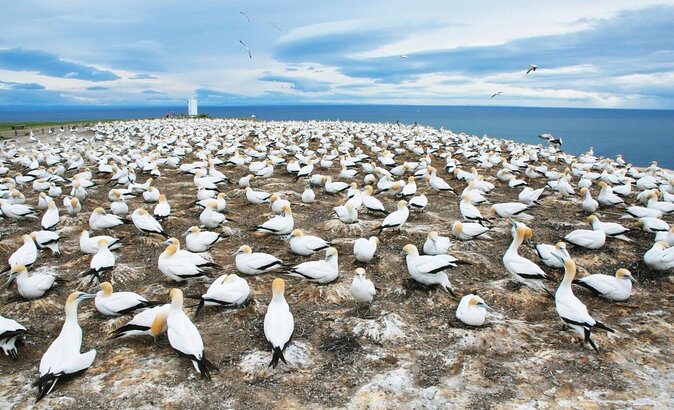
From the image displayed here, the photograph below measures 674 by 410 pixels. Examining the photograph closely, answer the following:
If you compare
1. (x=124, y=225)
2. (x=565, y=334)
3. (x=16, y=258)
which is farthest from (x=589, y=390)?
(x=124, y=225)

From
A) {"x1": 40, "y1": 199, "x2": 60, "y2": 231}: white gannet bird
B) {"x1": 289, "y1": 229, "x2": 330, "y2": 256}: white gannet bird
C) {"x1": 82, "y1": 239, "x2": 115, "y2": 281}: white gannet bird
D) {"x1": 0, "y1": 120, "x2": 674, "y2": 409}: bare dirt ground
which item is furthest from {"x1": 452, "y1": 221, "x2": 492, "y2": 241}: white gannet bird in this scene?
{"x1": 40, "y1": 199, "x2": 60, "y2": 231}: white gannet bird

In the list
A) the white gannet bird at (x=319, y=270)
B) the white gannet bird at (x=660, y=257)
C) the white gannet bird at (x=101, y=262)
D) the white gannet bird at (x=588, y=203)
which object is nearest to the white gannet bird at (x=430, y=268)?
the white gannet bird at (x=319, y=270)

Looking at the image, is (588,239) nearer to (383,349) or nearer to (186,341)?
(383,349)

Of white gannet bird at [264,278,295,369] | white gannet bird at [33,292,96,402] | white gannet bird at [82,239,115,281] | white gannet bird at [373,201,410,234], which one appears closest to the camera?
white gannet bird at [33,292,96,402]

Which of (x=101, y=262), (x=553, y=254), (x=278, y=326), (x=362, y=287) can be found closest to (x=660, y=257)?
(x=553, y=254)

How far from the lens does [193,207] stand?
1353 centimetres

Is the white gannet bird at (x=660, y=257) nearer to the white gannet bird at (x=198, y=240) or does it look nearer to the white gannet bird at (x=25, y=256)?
the white gannet bird at (x=198, y=240)

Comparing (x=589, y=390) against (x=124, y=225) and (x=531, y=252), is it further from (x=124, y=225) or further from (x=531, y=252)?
(x=124, y=225)

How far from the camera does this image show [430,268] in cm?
746

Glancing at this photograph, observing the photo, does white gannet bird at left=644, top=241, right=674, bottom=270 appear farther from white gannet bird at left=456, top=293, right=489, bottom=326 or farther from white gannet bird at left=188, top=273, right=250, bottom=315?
white gannet bird at left=188, top=273, right=250, bottom=315

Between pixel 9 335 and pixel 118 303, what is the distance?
52.1 inches

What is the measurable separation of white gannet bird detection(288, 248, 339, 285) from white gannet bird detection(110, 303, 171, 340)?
90.3 inches

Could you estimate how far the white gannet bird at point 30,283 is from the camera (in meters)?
7.34

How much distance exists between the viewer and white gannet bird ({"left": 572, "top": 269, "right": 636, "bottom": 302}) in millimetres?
7387
